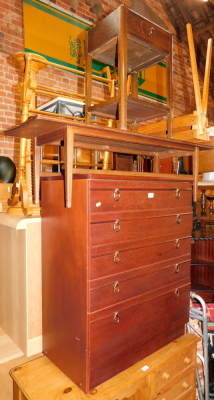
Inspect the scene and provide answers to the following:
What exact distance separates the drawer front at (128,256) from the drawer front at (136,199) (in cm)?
20

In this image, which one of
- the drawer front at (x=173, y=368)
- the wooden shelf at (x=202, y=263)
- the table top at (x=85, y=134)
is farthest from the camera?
the wooden shelf at (x=202, y=263)

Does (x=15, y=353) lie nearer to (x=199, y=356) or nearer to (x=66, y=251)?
(x=66, y=251)

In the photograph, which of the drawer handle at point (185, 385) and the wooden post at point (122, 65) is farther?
the drawer handle at point (185, 385)

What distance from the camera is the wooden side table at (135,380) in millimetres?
1331

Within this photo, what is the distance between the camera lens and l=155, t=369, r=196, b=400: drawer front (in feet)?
5.42

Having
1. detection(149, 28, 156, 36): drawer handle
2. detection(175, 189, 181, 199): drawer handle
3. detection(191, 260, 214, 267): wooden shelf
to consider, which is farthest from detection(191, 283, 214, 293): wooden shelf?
detection(149, 28, 156, 36): drawer handle

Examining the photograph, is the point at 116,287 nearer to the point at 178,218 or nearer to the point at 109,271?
the point at 109,271

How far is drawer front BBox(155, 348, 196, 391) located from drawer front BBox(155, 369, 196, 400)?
0.15 feet

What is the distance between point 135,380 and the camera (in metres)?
1.41

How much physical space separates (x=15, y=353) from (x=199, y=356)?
4.08 feet

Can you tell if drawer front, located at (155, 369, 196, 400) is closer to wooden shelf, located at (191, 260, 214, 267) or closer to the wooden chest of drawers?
the wooden chest of drawers

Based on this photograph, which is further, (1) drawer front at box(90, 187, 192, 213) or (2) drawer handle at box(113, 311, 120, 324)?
(2) drawer handle at box(113, 311, 120, 324)

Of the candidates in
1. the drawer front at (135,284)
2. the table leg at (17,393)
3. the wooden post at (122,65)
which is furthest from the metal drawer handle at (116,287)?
the wooden post at (122,65)

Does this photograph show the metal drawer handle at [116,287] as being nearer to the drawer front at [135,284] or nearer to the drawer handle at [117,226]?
the drawer front at [135,284]
